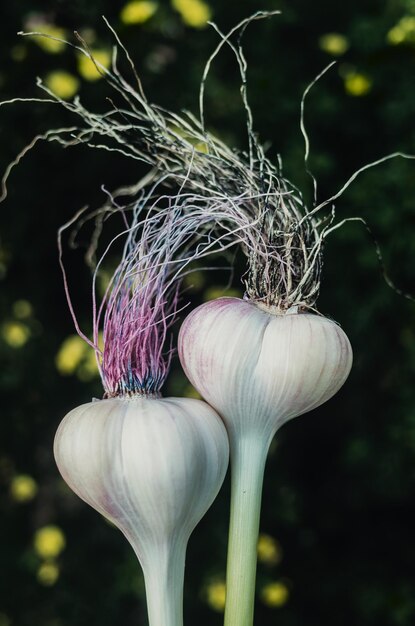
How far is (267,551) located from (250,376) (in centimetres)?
92

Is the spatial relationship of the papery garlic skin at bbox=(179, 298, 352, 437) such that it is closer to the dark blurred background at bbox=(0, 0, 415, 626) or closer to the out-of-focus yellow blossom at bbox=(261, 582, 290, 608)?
the dark blurred background at bbox=(0, 0, 415, 626)

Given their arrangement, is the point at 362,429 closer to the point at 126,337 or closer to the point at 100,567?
the point at 100,567

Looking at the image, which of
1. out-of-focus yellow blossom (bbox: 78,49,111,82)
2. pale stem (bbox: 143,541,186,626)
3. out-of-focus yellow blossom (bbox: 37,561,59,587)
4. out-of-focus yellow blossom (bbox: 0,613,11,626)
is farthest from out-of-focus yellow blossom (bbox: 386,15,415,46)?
out-of-focus yellow blossom (bbox: 0,613,11,626)

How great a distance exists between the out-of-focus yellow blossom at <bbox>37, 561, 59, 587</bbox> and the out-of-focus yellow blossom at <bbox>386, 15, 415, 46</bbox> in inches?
38.8

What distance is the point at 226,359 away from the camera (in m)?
0.47

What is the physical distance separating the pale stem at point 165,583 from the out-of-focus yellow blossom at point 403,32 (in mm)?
863

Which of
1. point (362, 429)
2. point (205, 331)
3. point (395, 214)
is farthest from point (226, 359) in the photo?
point (362, 429)

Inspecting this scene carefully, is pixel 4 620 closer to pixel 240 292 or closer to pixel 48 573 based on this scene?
pixel 48 573

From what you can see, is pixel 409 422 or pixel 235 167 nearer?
pixel 235 167

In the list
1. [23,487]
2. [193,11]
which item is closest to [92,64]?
[193,11]

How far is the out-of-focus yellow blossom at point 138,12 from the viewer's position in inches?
42.9

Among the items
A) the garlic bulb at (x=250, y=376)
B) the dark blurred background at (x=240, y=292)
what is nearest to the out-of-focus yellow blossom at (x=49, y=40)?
the dark blurred background at (x=240, y=292)

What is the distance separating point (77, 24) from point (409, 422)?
802mm

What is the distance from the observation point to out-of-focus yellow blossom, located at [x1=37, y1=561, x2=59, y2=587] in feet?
4.25
